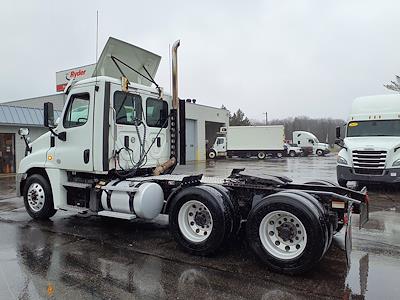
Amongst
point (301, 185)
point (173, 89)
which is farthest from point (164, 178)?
point (301, 185)

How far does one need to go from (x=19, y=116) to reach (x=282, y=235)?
18.4m

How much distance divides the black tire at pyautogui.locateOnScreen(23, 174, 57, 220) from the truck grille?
9.21 m

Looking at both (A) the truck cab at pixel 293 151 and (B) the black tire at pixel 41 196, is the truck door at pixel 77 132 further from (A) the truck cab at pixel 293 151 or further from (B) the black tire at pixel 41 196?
(A) the truck cab at pixel 293 151

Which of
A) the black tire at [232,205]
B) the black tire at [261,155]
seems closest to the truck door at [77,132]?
the black tire at [232,205]

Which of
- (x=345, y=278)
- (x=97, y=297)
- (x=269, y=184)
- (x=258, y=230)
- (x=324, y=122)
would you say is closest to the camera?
(x=97, y=297)

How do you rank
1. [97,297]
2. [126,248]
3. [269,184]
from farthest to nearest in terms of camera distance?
[126,248] < [269,184] < [97,297]

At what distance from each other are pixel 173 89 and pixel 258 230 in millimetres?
3473

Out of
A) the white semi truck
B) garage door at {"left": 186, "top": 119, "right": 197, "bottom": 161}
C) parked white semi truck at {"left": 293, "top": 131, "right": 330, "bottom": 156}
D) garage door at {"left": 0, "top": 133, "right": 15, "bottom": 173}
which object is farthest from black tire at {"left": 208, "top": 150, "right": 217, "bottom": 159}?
the white semi truck

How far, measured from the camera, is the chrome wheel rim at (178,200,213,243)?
17.5ft

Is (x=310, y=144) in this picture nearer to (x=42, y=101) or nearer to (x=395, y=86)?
(x=395, y=86)

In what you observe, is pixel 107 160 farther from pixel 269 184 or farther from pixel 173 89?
pixel 269 184

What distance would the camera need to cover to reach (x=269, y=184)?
5.32 metres

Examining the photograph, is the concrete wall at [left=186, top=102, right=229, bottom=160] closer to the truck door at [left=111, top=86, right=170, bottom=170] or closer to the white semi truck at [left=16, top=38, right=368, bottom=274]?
the truck door at [left=111, top=86, right=170, bottom=170]

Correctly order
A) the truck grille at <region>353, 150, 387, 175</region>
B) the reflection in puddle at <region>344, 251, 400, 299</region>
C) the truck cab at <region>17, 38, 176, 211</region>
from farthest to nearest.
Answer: the truck grille at <region>353, 150, 387, 175</region> < the truck cab at <region>17, 38, 176, 211</region> < the reflection in puddle at <region>344, 251, 400, 299</region>
